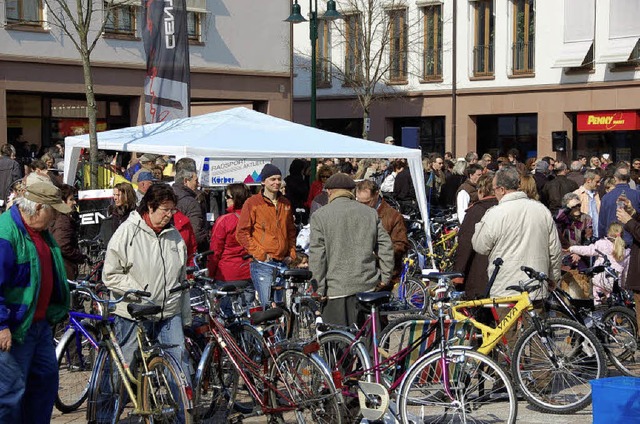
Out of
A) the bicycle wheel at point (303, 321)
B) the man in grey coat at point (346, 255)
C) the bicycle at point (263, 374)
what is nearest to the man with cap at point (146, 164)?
the bicycle wheel at point (303, 321)

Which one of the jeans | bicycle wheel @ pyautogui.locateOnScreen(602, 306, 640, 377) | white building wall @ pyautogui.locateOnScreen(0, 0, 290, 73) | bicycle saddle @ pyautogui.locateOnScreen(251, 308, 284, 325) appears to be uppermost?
white building wall @ pyautogui.locateOnScreen(0, 0, 290, 73)

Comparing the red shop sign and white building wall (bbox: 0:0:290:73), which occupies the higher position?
white building wall (bbox: 0:0:290:73)

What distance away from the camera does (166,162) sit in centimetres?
1778

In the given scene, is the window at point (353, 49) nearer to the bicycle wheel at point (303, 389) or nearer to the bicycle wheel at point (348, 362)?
the bicycle wheel at point (348, 362)

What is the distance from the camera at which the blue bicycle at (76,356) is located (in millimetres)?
8664

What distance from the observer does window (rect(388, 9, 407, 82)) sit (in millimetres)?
41312

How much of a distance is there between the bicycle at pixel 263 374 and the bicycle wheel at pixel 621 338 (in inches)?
139

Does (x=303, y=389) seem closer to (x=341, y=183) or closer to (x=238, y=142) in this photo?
(x=341, y=183)

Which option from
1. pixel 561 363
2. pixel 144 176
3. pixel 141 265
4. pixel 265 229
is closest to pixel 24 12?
pixel 144 176

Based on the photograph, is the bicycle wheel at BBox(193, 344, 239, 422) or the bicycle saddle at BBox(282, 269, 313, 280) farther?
the bicycle saddle at BBox(282, 269, 313, 280)

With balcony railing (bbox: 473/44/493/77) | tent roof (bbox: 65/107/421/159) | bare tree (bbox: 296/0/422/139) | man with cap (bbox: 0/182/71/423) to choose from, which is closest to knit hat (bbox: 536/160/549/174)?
tent roof (bbox: 65/107/421/159)

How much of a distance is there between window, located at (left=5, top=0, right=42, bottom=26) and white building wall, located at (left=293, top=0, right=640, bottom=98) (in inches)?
578

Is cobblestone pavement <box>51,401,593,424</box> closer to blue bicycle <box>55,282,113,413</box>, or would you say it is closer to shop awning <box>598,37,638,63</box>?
blue bicycle <box>55,282,113,413</box>

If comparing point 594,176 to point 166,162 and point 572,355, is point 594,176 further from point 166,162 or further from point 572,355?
point 572,355
